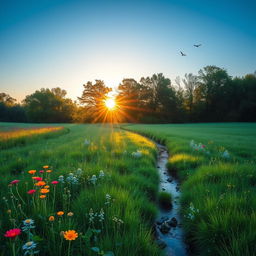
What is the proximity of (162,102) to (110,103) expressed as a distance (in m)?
25.1

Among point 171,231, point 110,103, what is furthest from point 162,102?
point 171,231

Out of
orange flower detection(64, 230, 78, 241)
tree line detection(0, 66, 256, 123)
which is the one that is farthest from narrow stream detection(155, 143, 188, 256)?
tree line detection(0, 66, 256, 123)

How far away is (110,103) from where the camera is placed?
68.9 m

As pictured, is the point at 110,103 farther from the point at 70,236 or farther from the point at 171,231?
the point at 70,236

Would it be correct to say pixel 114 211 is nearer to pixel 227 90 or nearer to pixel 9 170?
pixel 9 170

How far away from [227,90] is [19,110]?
348ft

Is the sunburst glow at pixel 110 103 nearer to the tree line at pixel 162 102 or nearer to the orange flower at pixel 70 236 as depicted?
the tree line at pixel 162 102

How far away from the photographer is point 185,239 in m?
3.06

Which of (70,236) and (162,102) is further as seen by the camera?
(162,102)

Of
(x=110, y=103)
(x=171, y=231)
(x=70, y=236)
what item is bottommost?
(x=171, y=231)

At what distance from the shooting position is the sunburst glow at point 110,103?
67.8 m

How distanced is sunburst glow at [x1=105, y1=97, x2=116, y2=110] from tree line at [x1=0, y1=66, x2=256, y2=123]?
1.98 m

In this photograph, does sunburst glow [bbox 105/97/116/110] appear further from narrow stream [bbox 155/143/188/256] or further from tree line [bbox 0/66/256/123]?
narrow stream [bbox 155/143/188/256]

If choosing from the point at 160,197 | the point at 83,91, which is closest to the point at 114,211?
the point at 160,197
